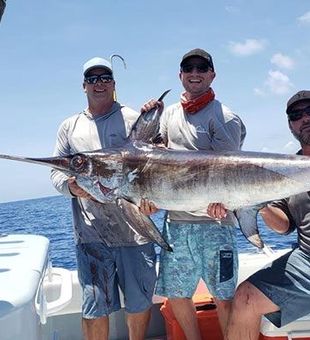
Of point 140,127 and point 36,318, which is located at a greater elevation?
point 140,127

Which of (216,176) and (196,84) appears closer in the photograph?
(216,176)

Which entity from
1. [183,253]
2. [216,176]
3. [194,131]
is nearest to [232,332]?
[183,253]

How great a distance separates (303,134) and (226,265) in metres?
0.95

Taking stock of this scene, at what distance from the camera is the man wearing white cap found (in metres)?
3.02

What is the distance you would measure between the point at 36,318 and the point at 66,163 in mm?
1042

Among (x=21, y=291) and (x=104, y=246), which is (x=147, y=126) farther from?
(x=21, y=291)

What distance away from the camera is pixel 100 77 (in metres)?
3.06

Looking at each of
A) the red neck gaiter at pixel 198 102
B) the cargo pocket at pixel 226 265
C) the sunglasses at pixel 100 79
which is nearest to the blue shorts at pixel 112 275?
the cargo pocket at pixel 226 265

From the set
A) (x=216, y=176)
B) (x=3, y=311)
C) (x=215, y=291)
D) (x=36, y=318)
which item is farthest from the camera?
(x=215, y=291)

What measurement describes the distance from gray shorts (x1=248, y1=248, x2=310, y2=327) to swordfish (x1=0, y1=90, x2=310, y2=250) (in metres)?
0.24

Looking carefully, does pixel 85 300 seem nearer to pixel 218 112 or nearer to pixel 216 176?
pixel 216 176

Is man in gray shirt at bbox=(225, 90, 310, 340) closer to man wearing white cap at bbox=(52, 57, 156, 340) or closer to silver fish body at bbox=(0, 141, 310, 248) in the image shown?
silver fish body at bbox=(0, 141, 310, 248)

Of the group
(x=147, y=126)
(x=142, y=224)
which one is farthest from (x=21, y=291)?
(x=147, y=126)

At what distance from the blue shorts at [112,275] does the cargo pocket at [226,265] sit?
1.48 ft
